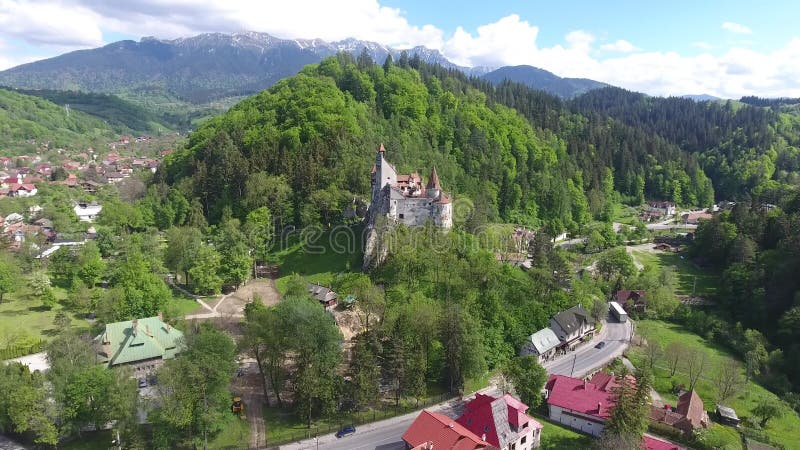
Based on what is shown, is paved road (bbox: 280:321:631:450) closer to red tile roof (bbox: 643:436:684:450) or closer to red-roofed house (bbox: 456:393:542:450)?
red-roofed house (bbox: 456:393:542:450)

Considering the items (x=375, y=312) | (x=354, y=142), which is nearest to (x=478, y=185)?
(x=354, y=142)

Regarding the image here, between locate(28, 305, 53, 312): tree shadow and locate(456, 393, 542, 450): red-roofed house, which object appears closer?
locate(456, 393, 542, 450): red-roofed house

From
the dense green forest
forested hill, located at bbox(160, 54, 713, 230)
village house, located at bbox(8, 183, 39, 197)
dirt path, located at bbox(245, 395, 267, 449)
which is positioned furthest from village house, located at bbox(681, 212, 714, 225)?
village house, located at bbox(8, 183, 39, 197)

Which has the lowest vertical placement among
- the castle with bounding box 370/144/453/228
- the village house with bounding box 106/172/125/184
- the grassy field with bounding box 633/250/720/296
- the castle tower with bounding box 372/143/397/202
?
the grassy field with bounding box 633/250/720/296

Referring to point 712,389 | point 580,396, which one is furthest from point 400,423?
point 712,389

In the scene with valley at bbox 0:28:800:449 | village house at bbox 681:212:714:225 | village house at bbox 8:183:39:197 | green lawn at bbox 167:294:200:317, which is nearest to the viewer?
valley at bbox 0:28:800:449

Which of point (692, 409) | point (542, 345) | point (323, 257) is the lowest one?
point (692, 409)

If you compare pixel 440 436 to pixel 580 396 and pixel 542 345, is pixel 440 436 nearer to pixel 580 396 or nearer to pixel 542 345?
pixel 580 396
